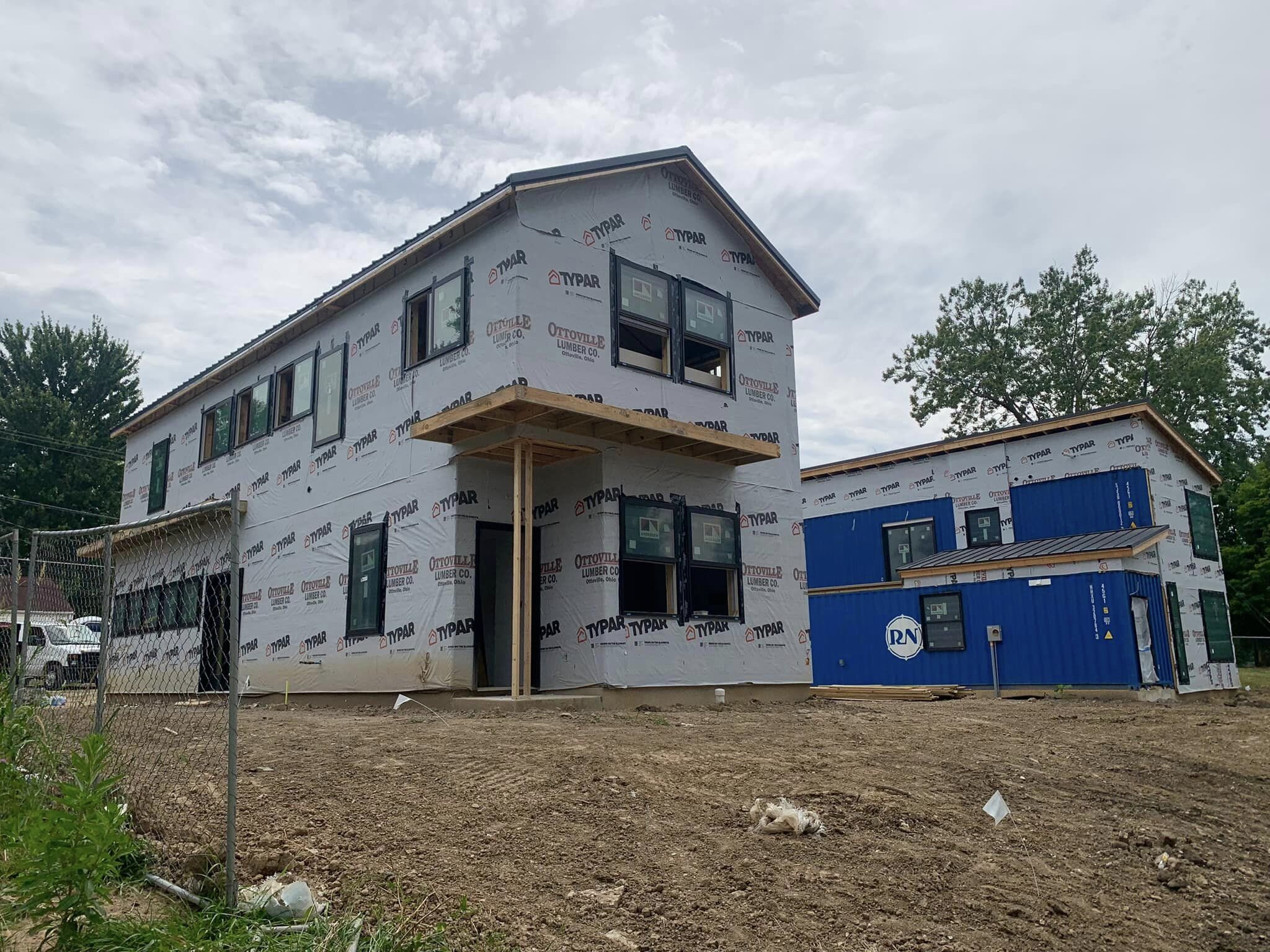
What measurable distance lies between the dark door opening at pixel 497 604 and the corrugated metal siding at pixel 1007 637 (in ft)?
26.1

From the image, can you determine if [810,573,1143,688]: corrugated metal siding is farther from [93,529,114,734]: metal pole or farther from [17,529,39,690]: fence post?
[93,529,114,734]: metal pole

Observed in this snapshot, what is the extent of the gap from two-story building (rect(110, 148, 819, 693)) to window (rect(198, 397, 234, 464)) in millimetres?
2675

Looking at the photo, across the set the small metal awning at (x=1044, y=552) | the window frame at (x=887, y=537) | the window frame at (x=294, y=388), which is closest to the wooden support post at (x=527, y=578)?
the window frame at (x=294, y=388)

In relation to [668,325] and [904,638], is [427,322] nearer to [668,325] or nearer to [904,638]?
[668,325]

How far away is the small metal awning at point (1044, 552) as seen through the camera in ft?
59.0

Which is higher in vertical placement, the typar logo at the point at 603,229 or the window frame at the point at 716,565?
the typar logo at the point at 603,229

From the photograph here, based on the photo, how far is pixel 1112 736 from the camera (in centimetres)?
996

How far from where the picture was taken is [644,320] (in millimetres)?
12859

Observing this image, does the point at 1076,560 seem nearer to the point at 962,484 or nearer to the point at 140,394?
the point at 962,484

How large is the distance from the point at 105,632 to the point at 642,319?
864 centimetres

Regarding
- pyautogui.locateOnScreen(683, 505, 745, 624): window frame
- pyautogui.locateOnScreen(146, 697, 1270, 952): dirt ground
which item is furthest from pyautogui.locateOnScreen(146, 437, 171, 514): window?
pyautogui.locateOnScreen(146, 697, 1270, 952): dirt ground

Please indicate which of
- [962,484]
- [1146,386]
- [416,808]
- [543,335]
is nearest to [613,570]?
[543,335]

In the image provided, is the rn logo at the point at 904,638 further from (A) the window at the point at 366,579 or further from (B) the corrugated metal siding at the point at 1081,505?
(A) the window at the point at 366,579

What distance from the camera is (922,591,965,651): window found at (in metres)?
20.4
